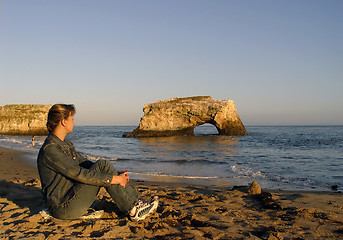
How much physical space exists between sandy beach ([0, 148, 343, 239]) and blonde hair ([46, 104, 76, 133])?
49.4 inches

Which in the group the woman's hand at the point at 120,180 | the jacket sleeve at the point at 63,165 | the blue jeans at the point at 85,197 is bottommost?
the blue jeans at the point at 85,197

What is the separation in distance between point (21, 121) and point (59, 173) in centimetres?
4669

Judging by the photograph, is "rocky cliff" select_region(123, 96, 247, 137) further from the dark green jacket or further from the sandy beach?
the dark green jacket

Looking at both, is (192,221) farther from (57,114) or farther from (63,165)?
(57,114)

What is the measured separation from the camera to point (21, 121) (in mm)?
43938

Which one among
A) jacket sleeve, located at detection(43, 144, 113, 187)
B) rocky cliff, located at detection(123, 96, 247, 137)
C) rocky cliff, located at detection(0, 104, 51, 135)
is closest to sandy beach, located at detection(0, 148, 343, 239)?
jacket sleeve, located at detection(43, 144, 113, 187)

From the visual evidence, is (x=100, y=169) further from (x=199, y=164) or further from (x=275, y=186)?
(x=199, y=164)

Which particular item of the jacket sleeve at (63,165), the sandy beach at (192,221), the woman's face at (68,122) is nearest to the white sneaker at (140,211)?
the sandy beach at (192,221)

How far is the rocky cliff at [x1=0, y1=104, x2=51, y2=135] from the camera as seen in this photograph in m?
43.7

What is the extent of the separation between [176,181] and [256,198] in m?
3.77

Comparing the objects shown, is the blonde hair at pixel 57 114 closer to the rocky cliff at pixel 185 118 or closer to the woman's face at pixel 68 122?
the woman's face at pixel 68 122

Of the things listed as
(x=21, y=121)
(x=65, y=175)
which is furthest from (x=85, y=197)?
(x=21, y=121)

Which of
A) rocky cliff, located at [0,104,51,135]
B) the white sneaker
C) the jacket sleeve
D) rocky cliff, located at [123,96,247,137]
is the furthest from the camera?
rocky cliff, located at [0,104,51,135]

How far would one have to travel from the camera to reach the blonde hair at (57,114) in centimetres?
315
